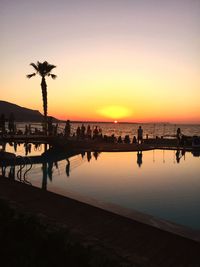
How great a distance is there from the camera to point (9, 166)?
49.4 ft

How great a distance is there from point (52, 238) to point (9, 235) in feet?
2.22

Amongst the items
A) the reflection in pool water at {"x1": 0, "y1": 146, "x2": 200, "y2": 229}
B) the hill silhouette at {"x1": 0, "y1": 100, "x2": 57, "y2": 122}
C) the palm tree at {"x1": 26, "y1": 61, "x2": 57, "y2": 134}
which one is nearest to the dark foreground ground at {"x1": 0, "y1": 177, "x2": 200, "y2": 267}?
the reflection in pool water at {"x1": 0, "y1": 146, "x2": 200, "y2": 229}

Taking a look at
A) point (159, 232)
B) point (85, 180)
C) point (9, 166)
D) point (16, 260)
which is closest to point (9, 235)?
point (16, 260)

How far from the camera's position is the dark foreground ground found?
426cm

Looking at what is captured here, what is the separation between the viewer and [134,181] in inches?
554

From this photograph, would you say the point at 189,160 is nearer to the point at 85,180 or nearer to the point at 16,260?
the point at 85,180

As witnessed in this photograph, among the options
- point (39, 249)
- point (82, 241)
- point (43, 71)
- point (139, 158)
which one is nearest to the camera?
point (39, 249)

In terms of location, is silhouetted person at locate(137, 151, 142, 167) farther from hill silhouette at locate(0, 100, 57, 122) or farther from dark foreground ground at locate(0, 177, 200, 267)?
hill silhouette at locate(0, 100, 57, 122)

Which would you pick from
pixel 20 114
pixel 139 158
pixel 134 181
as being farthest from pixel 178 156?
pixel 20 114

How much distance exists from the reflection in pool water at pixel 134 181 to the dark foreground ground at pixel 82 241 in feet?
7.90

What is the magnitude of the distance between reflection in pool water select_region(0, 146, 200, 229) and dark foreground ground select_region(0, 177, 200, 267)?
2408 millimetres

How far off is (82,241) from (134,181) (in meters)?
8.73

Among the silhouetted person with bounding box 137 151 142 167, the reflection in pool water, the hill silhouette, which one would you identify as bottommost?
the reflection in pool water

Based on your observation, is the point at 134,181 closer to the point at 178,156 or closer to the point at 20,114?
the point at 178,156
